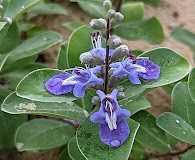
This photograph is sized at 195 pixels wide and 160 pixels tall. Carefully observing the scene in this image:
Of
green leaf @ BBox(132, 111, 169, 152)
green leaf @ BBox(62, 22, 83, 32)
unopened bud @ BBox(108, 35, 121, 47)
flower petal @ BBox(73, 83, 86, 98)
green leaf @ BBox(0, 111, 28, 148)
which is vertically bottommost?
green leaf @ BBox(132, 111, 169, 152)

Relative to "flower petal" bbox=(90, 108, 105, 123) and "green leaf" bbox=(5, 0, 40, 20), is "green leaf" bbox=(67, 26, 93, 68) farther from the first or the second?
"flower petal" bbox=(90, 108, 105, 123)

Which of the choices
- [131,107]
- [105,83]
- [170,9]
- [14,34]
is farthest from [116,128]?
[170,9]

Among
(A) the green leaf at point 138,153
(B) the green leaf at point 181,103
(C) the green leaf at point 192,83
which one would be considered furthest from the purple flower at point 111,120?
(A) the green leaf at point 138,153

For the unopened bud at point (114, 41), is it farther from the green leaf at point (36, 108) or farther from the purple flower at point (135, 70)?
the green leaf at point (36, 108)

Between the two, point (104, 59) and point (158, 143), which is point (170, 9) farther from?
point (104, 59)

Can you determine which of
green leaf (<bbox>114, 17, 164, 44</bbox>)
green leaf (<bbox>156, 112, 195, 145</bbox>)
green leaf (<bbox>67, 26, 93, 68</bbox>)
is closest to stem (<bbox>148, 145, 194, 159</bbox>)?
green leaf (<bbox>156, 112, 195, 145</bbox>)

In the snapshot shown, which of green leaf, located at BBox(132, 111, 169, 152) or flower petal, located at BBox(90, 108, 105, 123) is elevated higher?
flower petal, located at BBox(90, 108, 105, 123)
